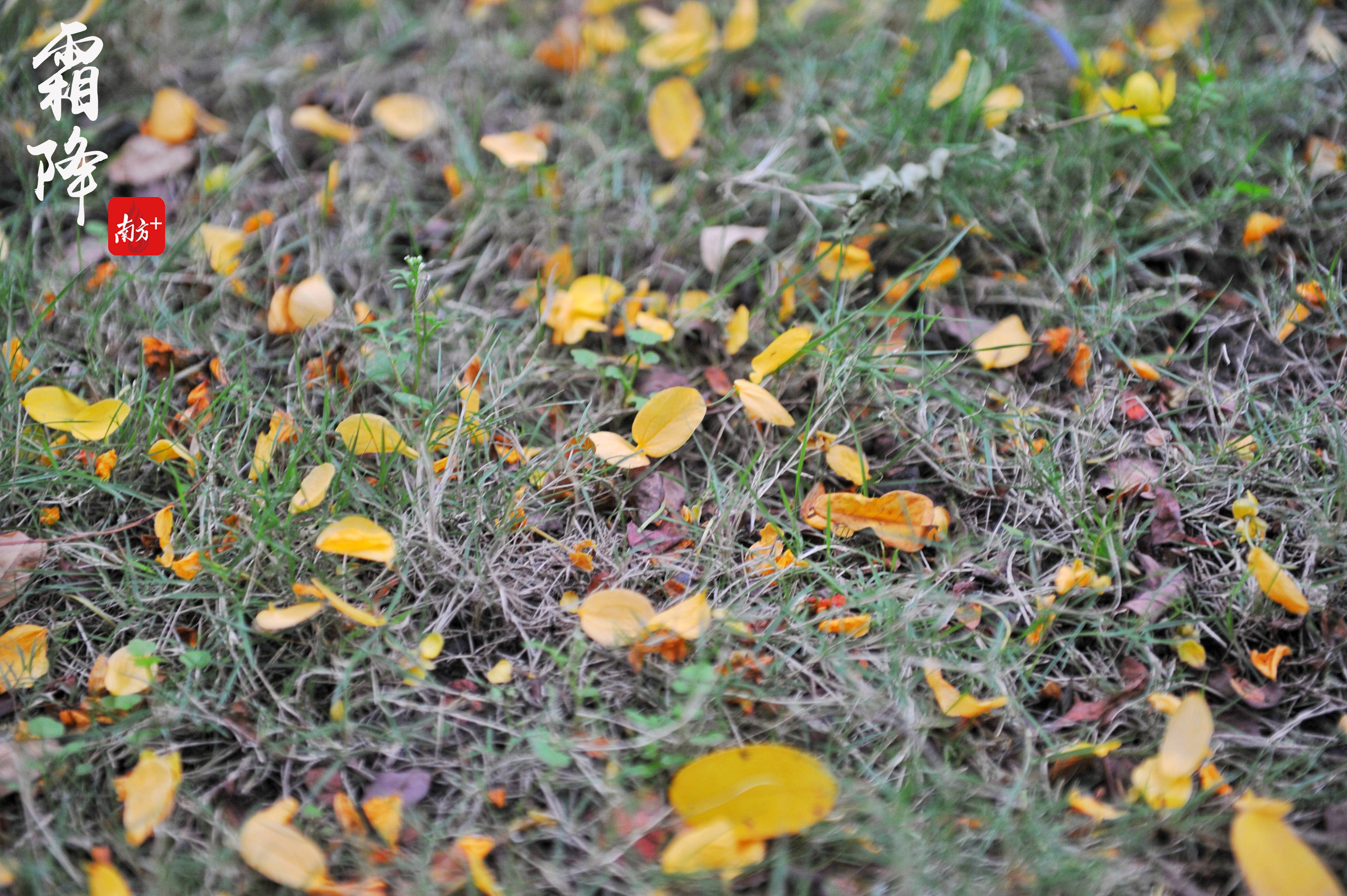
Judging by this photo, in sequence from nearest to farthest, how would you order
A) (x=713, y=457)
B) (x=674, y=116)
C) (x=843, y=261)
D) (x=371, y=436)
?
(x=371, y=436), (x=713, y=457), (x=843, y=261), (x=674, y=116)

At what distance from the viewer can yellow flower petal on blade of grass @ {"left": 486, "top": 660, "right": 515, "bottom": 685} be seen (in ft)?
3.97

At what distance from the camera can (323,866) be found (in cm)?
104

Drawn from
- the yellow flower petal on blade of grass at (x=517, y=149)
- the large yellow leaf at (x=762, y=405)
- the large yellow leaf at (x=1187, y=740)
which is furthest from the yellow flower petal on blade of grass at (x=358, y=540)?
the large yellow leaf at (x=1187, y=740)

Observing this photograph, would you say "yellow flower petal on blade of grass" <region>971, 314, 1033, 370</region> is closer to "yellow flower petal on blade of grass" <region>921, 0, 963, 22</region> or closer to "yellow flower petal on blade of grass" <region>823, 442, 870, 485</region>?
"yellow flower petal on blade of grass" <region>823, 442, 870, 485</region>

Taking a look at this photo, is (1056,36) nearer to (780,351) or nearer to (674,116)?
(674,116)

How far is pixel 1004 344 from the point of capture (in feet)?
5.10

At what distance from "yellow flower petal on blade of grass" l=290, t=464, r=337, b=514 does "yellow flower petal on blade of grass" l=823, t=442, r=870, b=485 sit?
0.77m

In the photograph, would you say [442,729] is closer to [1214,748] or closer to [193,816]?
[193,816]

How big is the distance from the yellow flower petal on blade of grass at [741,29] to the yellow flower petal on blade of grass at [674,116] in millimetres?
243

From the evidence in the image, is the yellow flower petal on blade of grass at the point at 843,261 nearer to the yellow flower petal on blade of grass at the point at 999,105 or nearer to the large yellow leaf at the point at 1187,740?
the yellow flower petal on blade of grass at the point at 999,105

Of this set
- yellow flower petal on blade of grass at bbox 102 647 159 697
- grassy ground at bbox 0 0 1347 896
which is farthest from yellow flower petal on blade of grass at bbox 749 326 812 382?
yellow flower petal on blade of grass at bbox 102 647 159 697

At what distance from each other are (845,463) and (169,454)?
1074 millimetres

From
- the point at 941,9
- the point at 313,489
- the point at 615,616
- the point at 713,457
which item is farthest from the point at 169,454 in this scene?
the point at 941,9

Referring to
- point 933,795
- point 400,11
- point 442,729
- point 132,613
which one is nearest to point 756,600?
point 933,795
